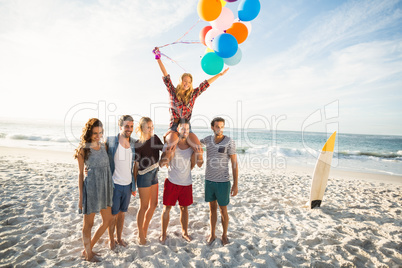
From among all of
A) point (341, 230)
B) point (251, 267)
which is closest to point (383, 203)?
point (341, 230)

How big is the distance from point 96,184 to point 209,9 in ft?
9.25

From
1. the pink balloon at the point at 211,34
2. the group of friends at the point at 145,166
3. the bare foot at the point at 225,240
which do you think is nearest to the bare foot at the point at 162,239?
the group of friends at the point at 145,166

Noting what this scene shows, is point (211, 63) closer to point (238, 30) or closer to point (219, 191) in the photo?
point (238, 30)

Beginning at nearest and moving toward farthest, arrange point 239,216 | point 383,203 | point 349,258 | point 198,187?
point 349,258
point 239,216
point 383,203
point 198,187

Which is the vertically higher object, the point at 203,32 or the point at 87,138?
the point at 203,32

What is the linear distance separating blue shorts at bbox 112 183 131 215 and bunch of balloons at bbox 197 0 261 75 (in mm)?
2148

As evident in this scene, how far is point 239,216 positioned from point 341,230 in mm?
1727

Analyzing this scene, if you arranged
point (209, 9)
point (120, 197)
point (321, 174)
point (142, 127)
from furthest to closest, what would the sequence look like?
point (321, 174) → point (209, 9) → point (142, 127) → point (120, 197)

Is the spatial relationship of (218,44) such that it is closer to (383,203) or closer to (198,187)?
(198,187)

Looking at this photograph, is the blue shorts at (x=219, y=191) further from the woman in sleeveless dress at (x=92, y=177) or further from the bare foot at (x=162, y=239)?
the woman in sleeveless dress at (x=92, y=177)

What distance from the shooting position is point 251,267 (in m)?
2.42

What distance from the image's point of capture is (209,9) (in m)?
2.93

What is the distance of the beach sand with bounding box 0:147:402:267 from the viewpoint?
2.54 metres

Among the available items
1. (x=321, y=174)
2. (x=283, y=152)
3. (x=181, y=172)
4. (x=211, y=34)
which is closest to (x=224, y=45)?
(x=211, y=34)
